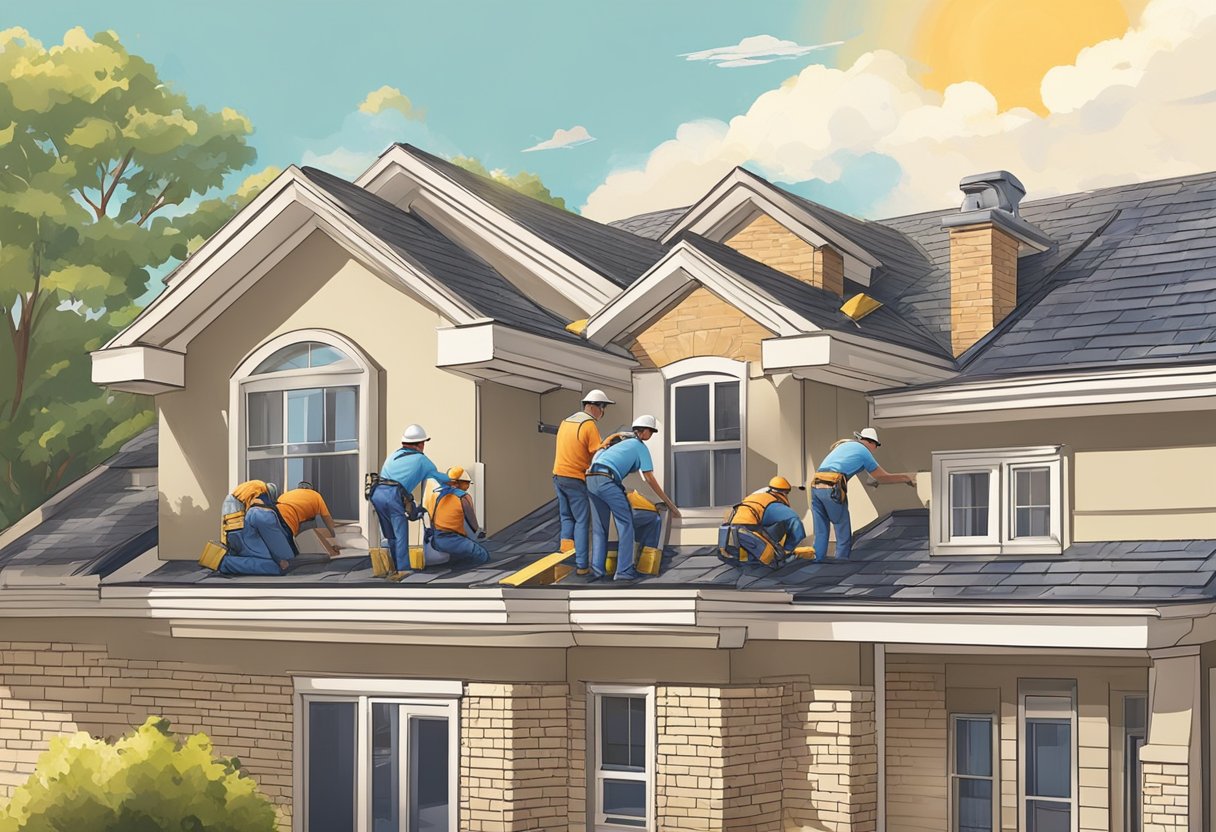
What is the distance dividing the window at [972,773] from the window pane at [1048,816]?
15.8 inches

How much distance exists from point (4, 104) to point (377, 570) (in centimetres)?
2031

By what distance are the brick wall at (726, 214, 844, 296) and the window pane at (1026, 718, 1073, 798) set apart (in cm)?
569

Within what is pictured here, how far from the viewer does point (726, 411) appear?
18.0 m

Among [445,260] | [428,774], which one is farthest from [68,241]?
[428,774]

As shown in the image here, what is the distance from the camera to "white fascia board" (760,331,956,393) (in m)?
16.6

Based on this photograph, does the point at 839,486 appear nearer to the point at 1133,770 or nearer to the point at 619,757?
the point at 619,757

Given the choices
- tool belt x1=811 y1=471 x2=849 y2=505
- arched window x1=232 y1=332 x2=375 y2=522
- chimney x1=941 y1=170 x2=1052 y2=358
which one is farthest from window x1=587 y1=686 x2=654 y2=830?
chimney x1=941 y1=170 x2=1052 y2=358

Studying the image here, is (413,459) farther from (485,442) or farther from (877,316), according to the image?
(877,316)

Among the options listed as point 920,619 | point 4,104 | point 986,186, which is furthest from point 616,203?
point 920,619

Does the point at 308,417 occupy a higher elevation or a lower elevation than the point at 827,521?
higher

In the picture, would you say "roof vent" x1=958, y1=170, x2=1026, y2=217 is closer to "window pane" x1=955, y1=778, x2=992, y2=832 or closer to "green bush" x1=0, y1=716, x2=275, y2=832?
"window pane" x1=955, y1=778, x2=992, y2=832

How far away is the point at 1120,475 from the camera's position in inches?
639

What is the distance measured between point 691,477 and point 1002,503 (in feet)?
11.4

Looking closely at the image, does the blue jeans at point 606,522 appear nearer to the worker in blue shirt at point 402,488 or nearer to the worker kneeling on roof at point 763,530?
the worker kneeling on roof at point 763,530
